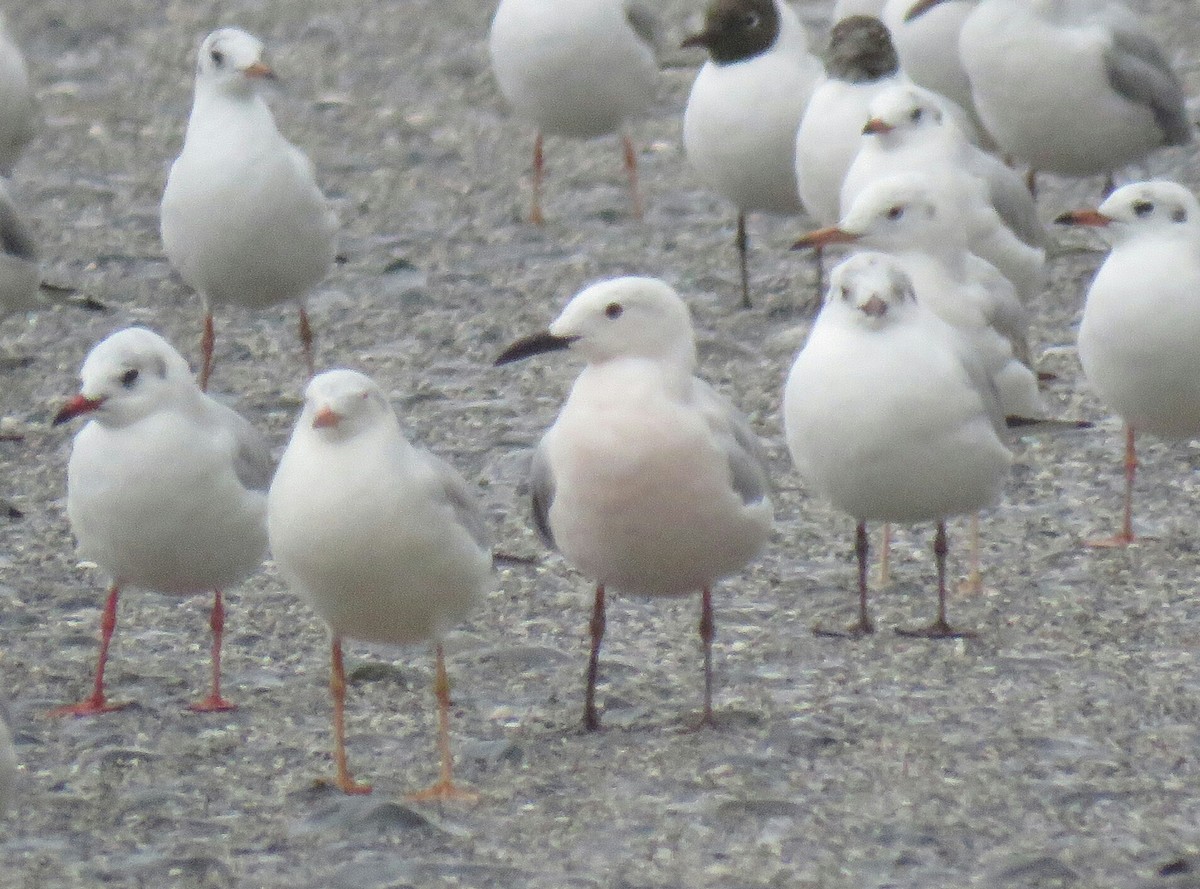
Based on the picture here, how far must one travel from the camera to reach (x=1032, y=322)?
375 inches

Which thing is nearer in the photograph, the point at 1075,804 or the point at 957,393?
the point at 1075,804

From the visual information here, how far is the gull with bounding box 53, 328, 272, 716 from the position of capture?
589cm

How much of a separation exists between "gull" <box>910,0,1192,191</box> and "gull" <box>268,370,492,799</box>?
17.3 ft

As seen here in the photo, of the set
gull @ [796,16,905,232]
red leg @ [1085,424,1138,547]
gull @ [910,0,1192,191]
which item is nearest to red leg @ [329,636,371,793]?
red leg @ [1085,424,1138,547]

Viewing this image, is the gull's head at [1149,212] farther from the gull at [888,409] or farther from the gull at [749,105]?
the gull at [749,105]

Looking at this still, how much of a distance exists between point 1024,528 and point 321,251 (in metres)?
2.68

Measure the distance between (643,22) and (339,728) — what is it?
20.1 feet

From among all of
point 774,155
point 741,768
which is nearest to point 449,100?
point 774,155

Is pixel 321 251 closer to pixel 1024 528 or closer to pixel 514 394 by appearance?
pixel 514 394

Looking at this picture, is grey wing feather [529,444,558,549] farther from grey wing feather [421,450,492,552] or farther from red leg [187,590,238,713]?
red leg [187,590,238,713]

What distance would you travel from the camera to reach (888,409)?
6148mm

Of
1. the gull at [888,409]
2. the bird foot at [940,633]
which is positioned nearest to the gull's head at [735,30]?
the gull at [888,409]

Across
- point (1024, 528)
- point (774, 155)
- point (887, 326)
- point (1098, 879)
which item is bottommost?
point (1098, 879)

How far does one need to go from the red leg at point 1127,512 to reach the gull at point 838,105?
2.02 m
